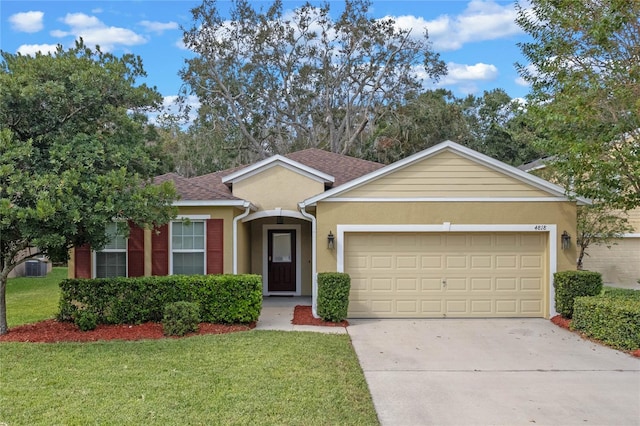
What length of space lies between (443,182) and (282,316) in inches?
188

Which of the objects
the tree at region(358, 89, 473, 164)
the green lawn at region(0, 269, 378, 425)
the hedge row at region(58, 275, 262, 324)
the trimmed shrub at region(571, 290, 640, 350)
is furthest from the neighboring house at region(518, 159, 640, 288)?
the green lawn at region(0, 269, 378, 425)

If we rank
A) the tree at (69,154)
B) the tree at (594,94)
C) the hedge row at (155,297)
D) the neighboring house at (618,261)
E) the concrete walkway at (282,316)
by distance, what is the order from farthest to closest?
the neighboring house at (618,261), the concrete walkway at (282,316), the hedge row at (155,297), the tree at (594,94), the tree at (69,154)

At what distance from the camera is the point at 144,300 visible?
9648 mm

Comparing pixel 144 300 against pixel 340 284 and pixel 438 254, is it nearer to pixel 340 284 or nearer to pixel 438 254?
pixel 340 284

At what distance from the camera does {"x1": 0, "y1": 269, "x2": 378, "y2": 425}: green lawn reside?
497cm

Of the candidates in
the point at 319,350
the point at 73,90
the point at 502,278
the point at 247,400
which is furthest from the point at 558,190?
the point at 73,90

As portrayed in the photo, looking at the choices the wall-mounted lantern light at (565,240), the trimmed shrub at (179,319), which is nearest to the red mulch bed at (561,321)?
the wall-mounted lantern light at (565,240)

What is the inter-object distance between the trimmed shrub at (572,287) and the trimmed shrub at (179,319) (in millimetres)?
7613

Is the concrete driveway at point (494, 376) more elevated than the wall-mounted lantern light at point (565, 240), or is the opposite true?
the wall-mounted lantern light at point (565, 240)

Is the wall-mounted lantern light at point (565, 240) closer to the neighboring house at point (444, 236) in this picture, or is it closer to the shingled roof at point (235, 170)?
the neighboring house at point (444, 236)

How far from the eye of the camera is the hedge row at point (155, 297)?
9547 mm

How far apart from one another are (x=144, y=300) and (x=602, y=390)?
7940 millimetres

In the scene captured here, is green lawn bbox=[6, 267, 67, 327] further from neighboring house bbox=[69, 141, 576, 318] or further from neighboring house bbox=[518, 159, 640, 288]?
neighboring house bbox=[518, 159, 640, 288]

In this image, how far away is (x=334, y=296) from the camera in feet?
33.2
